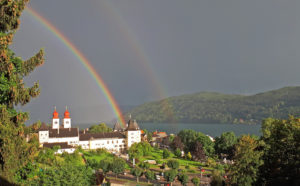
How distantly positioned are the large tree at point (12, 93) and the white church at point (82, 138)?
53.2 meters

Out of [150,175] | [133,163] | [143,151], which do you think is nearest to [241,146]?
[150,175]

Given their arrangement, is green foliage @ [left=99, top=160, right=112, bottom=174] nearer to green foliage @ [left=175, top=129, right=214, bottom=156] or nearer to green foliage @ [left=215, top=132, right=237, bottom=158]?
green foliage @ [left=175, top=129, right=214, bottom=156]

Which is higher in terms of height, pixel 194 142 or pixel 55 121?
pixel 55 121

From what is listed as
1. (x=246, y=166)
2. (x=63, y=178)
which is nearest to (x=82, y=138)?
(x=63, y=178)

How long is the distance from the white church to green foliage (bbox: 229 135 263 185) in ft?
161

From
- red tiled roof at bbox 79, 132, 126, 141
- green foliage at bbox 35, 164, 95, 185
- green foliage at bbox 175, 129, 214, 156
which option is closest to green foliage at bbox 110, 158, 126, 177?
green foliage at bbox 35, 164, 95, 185

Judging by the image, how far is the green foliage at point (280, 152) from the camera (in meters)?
18.8

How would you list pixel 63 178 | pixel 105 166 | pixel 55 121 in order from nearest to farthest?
1. pixel 63 178
2. pixel 105 166
3. pixel 55 121

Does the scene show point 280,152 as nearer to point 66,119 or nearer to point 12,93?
point 12,93

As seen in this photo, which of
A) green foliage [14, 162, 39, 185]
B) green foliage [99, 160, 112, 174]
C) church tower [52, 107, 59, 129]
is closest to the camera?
green foliage [14, 162, 39, 185]

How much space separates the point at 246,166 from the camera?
65.9 feet

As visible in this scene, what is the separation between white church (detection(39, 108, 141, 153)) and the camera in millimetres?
66438

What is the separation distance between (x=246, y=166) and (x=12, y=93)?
17.0 m

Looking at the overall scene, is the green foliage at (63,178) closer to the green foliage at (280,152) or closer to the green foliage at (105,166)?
the green foliage at (105,166)
